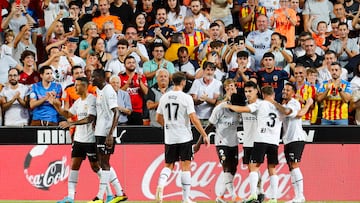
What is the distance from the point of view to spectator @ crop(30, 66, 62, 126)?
2027 centimetres

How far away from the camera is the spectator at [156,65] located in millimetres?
20750

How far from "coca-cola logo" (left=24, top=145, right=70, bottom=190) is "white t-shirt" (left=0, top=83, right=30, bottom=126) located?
810mm

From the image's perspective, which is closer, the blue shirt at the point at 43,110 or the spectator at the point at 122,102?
the spectator at the point at 122,102

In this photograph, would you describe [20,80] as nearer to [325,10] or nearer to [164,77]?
[164,77]

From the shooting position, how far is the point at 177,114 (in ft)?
56.4

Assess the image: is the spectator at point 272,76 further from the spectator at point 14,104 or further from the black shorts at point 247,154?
the spectator at point 14,104

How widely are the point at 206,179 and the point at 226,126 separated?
2041mm

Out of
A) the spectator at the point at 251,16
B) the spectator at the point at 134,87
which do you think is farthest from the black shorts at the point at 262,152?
the spectator at the point at 251,16

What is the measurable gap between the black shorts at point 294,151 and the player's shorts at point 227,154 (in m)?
0.92

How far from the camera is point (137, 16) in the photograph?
22.5m

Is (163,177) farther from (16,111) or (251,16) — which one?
(251,16)

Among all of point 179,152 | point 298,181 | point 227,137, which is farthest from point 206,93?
point 298,181

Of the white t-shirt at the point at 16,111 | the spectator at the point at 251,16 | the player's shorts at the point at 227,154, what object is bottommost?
the player's shorts at the point at 227,154

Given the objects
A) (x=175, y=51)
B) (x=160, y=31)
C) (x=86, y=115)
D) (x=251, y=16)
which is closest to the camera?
(x=86, y=115)
